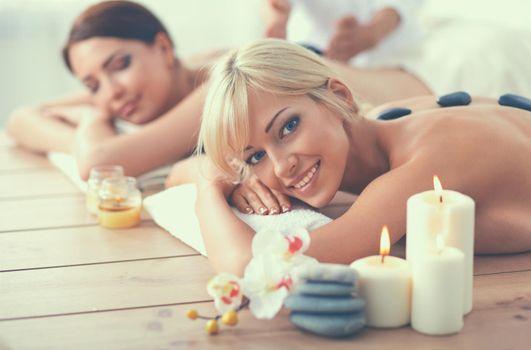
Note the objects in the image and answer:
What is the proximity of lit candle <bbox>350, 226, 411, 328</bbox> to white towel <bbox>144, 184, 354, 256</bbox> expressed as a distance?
350 mm

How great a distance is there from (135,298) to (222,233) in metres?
0.21

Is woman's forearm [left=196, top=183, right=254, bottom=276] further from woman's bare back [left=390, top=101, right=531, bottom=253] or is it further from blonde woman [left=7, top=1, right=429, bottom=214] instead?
blonde woman [left=7, top=1, right=429, bottom=214]

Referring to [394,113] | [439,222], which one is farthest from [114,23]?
[439,222]

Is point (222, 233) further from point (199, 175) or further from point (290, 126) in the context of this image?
point (199, 175)

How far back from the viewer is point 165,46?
2.85 metres

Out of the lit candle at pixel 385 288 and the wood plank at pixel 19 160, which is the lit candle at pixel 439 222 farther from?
the wood plank at pixel 19 160

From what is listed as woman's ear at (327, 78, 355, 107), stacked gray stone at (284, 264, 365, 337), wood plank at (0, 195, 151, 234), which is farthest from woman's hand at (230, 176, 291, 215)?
stacked gray stone at (284, 264, 365, 337)

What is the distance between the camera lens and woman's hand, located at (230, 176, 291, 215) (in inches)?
76.4

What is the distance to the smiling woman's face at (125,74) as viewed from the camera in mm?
2734

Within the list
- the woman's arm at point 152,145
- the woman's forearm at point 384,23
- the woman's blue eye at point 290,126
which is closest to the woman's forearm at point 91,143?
the woman's arm at point 152,145

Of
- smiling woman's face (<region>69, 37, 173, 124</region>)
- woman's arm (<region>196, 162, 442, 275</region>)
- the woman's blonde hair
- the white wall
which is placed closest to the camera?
woman's arm (<region>196, 162, 442, 275</region>)

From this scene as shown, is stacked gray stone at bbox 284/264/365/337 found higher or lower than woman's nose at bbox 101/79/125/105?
lower

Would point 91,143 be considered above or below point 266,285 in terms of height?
above

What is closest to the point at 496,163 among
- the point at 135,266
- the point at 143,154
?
the point at 135,266
